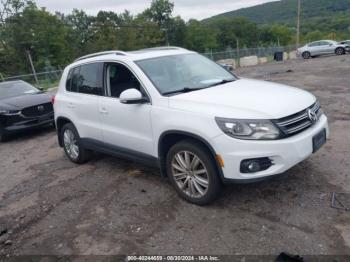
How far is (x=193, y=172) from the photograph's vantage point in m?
4.00

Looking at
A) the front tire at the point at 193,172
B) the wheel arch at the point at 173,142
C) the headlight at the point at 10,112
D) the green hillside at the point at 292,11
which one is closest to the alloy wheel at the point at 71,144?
the wheel arch at the point at 173,142

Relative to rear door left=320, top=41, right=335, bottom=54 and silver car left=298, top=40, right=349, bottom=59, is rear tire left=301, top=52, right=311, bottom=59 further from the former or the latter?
rear door left=320, top=41, right=335, bottom=54

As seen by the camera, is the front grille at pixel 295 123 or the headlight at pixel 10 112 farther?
the headlight at pixel 10 112

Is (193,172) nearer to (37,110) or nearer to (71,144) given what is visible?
(71,144)

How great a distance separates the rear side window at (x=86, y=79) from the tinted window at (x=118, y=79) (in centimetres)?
18

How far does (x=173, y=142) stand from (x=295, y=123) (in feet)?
4.62

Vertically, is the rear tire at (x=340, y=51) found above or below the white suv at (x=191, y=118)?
below

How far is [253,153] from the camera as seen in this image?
347 cm

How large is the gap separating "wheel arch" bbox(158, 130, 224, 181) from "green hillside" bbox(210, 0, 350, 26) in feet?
320

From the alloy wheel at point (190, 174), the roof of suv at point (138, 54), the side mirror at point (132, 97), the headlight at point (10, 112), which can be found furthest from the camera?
the headlight at point (10, 112)

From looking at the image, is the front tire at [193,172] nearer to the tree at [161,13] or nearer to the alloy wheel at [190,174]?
the alloy wheel at [190,174]

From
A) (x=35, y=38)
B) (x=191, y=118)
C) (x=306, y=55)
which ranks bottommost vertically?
(x=306, y=55)

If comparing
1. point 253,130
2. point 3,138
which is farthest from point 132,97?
point 3,138

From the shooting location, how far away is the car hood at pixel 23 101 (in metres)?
8.60
